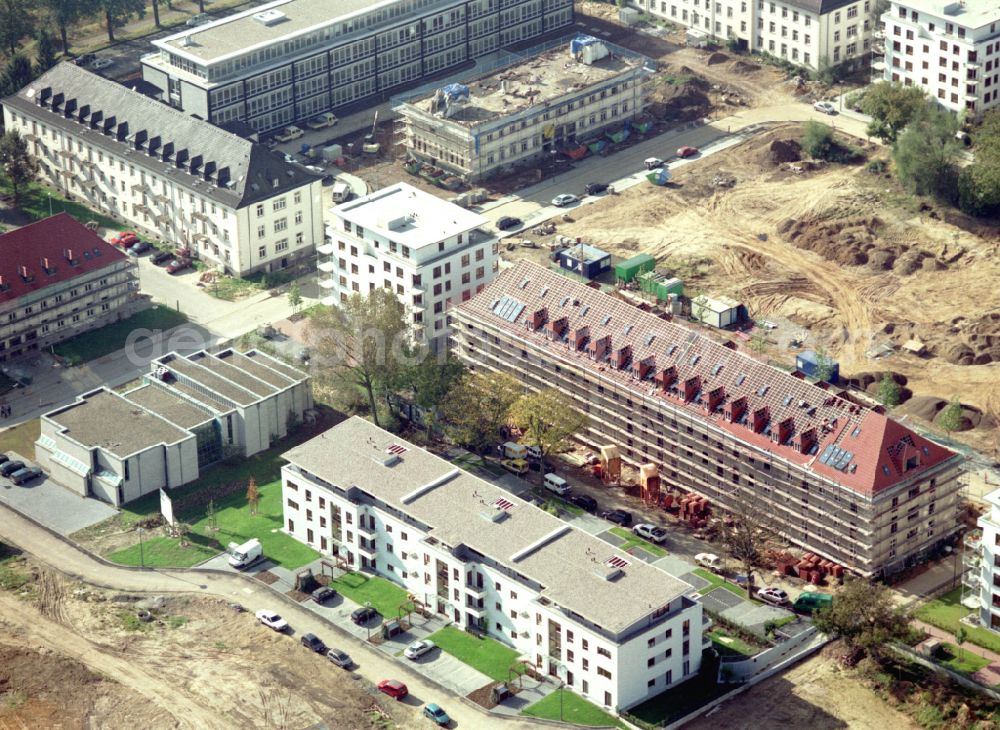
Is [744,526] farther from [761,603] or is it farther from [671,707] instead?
[671,707]

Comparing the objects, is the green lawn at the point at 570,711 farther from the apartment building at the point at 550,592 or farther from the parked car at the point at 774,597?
the parked car at the point at 774,597

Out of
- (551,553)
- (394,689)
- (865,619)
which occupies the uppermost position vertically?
(551,553)

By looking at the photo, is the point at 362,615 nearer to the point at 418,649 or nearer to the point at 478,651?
the point at 418,649

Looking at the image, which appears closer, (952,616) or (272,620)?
(952,616)

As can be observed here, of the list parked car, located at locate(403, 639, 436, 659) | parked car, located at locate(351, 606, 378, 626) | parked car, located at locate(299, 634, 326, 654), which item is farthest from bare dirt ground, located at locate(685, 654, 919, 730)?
parked car, located at locate(299, 634, 326, 654)

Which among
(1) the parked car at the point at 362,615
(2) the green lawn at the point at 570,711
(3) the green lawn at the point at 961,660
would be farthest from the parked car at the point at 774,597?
(1) the parked car at the point at 362,615

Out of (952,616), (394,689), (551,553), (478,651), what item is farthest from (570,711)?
(952,616)

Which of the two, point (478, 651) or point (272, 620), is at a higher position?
point (272, 620)
